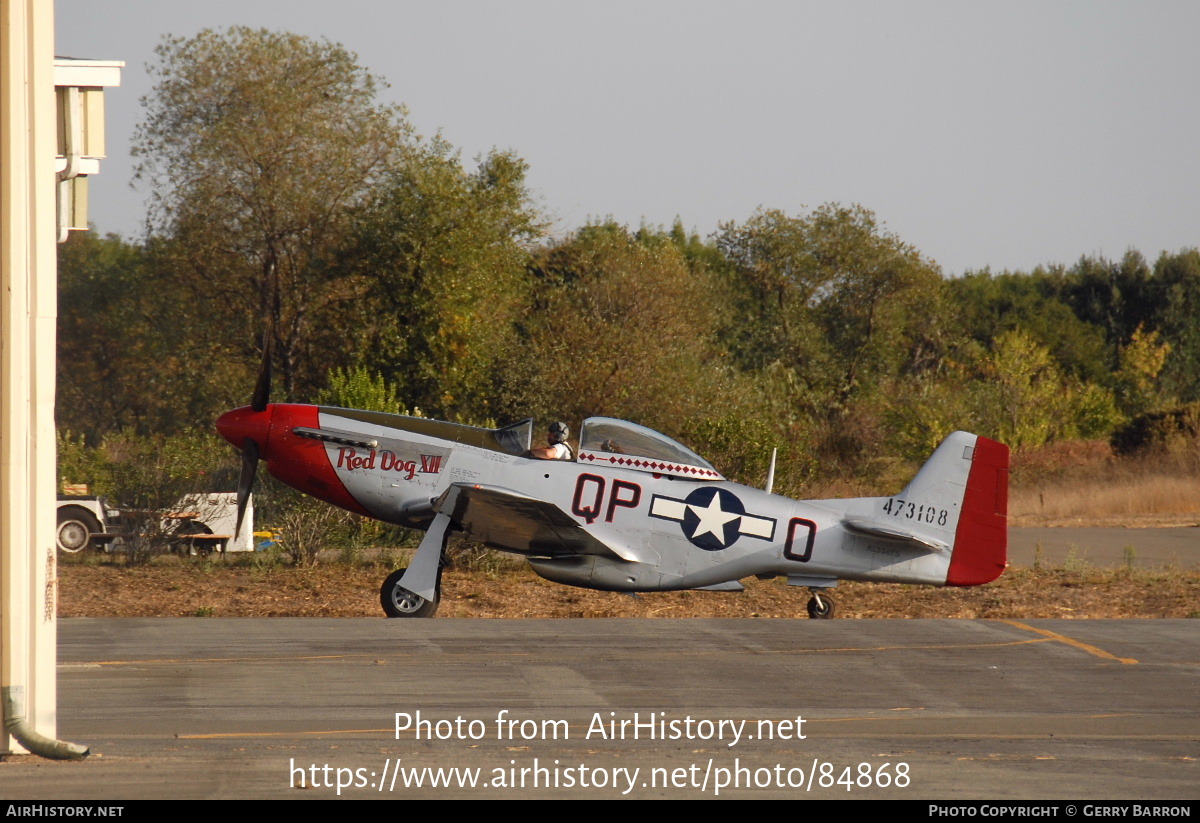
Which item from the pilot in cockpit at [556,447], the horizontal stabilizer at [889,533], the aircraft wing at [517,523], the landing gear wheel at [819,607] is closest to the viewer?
the aircraft wing at [517,523]

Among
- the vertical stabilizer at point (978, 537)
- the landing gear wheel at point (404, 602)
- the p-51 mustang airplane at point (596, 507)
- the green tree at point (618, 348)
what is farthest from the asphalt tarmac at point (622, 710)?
the green tree at point (618, 348)

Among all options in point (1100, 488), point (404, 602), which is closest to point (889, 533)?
point (404, 602)

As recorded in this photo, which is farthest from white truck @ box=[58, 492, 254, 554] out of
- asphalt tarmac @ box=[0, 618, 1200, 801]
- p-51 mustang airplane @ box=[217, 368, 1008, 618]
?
asphalt tarmac @ box=[0, 618, 1200, 801]

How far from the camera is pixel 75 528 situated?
62.2 feet

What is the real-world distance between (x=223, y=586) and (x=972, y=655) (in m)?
10.2

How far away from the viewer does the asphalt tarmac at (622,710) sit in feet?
18.4

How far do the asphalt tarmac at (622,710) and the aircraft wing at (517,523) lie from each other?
1435mm

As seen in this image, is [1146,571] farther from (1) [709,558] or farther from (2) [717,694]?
(2) [717,694]

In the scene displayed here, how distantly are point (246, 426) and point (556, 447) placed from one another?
334 centimetres

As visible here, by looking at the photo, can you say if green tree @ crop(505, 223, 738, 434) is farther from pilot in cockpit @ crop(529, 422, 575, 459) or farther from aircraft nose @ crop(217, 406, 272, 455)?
aircraft nose @ crop(217, 406, 272, 455)

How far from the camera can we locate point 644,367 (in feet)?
89.2

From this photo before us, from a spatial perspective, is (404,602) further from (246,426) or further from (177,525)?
(177,525)

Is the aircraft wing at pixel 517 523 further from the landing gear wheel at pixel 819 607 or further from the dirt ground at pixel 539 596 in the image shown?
the landing gear wheel at pixel 819 607

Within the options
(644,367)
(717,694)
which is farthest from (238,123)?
(717,694)
